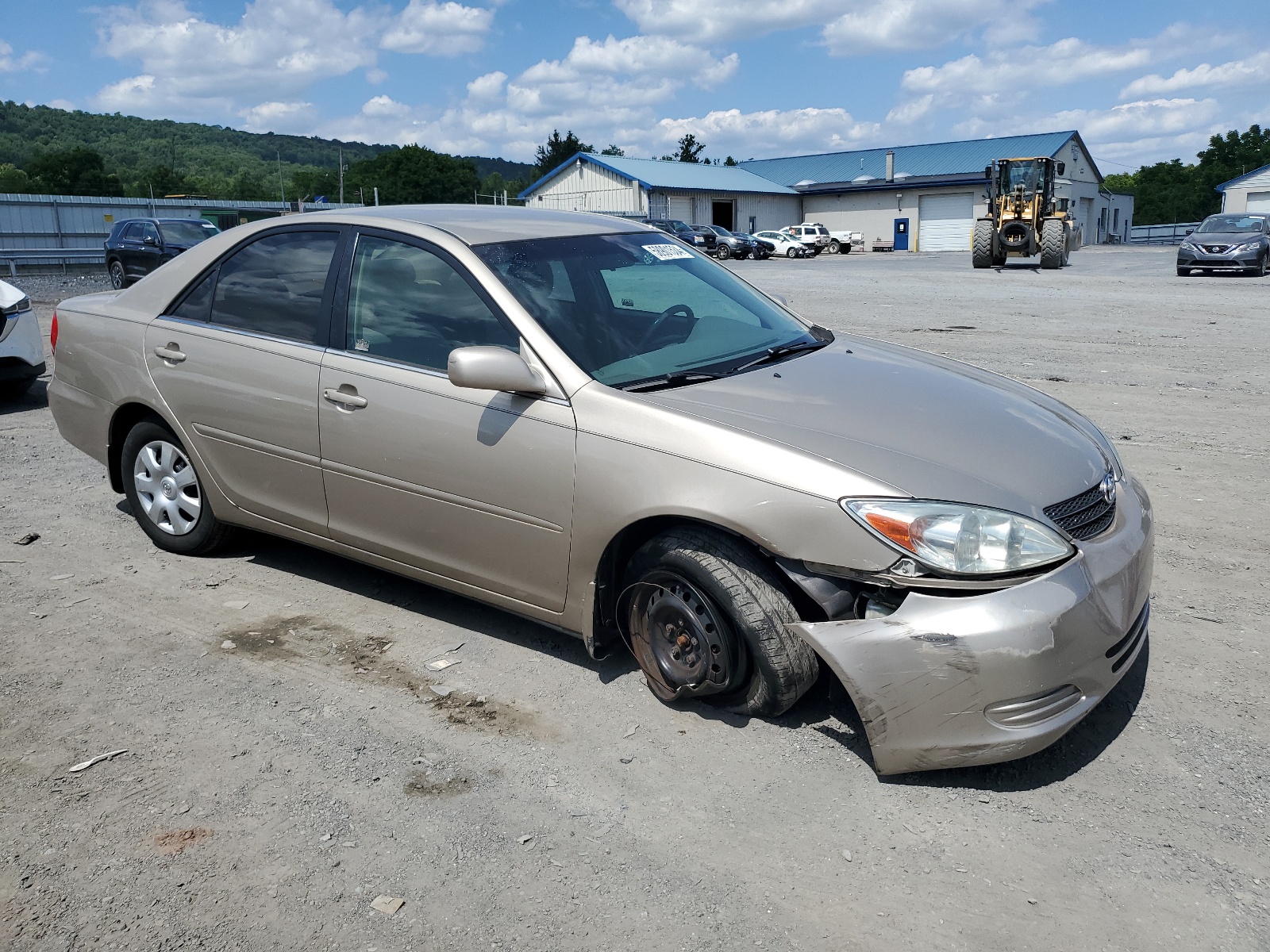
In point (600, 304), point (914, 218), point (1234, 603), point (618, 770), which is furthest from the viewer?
point (914, 218)

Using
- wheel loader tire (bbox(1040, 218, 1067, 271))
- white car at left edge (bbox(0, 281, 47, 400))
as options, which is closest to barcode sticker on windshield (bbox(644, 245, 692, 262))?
white car at left edge (bbox(0, 281, 47, 400))

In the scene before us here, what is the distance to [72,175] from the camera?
7519 cm

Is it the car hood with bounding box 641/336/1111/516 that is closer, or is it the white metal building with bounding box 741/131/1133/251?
the car hood with bounding box 641/336/1111/516

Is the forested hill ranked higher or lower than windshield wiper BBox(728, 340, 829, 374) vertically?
higher

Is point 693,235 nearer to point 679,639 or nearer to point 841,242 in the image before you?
point 841,242

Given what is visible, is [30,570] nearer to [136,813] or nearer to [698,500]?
[136,813]

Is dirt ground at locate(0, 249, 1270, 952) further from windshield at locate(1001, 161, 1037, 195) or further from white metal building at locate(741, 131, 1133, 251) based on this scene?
white metal building at locate(741, 131, 1133, 251)

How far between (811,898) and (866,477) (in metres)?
1.13

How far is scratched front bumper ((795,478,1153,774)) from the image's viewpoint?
2.76m

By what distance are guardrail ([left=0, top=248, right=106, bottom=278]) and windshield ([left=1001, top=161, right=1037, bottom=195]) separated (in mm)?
26200

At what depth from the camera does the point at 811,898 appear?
8.42ft

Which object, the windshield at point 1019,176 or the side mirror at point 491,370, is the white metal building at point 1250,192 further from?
the side mirror at point 491,370

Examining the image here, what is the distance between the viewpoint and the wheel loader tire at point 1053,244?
29.5m

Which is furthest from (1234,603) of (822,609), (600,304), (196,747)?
(196,747)
